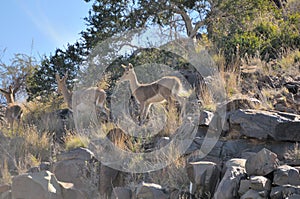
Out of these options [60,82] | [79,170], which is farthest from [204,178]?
[60,82]

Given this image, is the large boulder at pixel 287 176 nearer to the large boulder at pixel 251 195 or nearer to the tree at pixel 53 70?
the large boulder at pixel 251 195

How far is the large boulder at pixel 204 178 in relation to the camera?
915cm

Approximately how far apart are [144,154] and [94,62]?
7.69 m

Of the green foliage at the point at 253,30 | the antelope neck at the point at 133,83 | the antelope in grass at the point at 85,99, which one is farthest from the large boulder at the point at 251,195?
the green foliage at the point at 253,30

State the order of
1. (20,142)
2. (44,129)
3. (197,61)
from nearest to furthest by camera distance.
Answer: (20,142), (44,129), (197,61)

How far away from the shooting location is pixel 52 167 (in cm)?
1135

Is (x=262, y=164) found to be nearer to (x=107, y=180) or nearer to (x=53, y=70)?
(x=107, y=180)

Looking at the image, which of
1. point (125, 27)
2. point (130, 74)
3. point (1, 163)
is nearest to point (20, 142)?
point (1, 163)

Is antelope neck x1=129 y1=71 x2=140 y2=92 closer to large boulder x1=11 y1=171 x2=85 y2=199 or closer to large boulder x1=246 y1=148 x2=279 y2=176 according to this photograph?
large boulder x1=11 y1=171 x2=85 y2=199

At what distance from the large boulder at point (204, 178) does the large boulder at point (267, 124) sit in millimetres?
1502

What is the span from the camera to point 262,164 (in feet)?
28.5

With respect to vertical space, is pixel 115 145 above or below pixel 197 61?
below

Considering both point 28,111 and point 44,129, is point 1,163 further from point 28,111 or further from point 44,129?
point 28,111

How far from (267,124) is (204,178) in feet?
6.49
